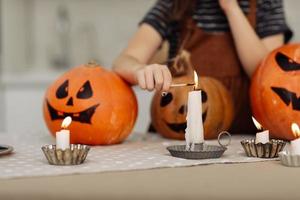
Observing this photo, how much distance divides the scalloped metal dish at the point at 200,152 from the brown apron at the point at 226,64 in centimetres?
46

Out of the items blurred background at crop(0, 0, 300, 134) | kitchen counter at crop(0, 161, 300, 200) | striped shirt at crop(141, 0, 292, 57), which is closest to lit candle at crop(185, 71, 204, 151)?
kitchen counter at crop(0, 161, 300, 200)

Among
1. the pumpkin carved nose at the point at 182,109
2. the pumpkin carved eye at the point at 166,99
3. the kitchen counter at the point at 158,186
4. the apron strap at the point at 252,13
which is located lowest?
the kitchen counter at the point at 158,186

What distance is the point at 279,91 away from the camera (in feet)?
3.38

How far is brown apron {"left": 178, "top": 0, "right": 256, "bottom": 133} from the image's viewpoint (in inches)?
51.5

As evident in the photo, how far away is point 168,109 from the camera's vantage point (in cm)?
114

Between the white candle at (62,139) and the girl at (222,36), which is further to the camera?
the girl at (222,36)

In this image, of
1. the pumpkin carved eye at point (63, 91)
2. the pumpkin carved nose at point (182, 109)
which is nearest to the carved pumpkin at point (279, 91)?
the pumpkin carved nose at point (182, 109)

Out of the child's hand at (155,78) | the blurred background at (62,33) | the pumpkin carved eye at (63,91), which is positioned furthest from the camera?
the blurred background at (62,33)

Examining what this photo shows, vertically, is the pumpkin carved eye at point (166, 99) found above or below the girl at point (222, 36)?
below

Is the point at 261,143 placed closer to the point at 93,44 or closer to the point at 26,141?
the point at 26,141

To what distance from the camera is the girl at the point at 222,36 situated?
1267 millimetres

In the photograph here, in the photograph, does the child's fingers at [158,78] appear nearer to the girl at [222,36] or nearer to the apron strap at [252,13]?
the girl at [222,36]

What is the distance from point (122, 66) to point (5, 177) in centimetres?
53

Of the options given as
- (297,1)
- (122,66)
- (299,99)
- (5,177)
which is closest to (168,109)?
(122,66)
